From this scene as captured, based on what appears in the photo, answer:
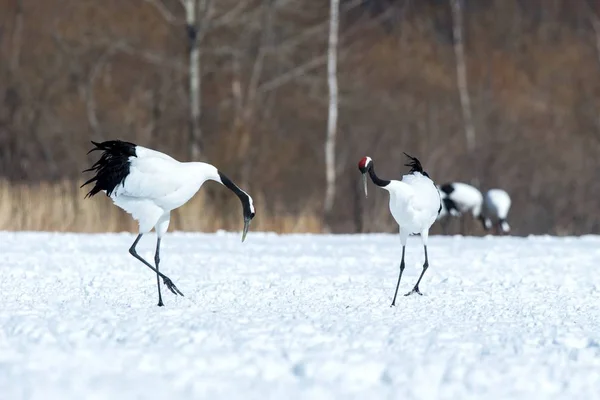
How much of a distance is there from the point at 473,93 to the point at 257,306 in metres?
22.9

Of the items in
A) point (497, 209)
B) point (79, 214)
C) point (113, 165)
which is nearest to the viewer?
point (113, 165)

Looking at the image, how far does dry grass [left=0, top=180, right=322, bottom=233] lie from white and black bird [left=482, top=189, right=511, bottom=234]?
3.38 m

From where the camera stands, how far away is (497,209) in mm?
17500

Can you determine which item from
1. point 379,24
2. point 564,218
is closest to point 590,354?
point 564,218

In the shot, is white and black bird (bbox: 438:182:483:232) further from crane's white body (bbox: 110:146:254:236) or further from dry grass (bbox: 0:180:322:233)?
crane's white body (bbox: 110:146:254:236)

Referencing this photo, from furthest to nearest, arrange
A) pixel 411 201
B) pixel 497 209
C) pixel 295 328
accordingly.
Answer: pixel 497 209
pixel 411 201
pixel 295 328

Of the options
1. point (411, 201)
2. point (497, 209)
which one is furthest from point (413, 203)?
point (497, 209)

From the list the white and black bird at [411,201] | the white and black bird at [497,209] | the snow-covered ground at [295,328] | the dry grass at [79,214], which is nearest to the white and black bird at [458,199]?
the white and black bird at [497,209]

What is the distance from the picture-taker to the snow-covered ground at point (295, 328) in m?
4.68

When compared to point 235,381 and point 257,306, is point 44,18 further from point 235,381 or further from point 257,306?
point 235,381

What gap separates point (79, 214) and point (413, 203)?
8641mm

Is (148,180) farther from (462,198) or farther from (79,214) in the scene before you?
(462,198)

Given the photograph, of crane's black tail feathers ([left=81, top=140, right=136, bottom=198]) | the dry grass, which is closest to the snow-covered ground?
crane's black tail feathers ([left=81, top=140, right=136, bottom=198])

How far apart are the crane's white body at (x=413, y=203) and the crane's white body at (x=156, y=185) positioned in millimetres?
1304
